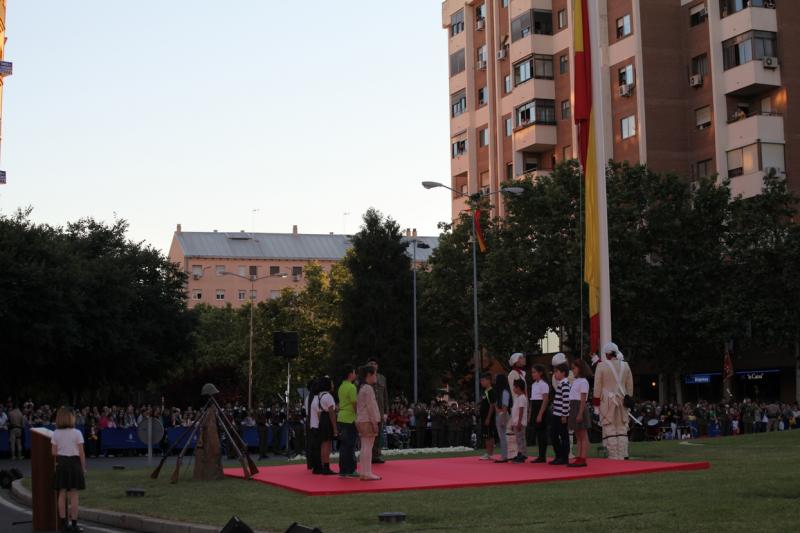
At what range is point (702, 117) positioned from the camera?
58.6 meters

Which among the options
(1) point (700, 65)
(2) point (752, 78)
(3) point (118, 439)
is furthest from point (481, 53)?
(3) point (118, 439)

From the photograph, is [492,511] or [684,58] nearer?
[492,511]

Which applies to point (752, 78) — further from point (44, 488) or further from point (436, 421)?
point (44, 488)

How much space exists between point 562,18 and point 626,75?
7.71 meters

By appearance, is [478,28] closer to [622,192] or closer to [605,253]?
[622,192]

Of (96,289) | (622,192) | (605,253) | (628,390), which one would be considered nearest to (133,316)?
(96,289)

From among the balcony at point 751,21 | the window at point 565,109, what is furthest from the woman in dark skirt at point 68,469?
the window at point 565,109

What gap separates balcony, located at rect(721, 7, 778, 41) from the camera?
55781 mm

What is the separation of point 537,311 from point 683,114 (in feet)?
52.2

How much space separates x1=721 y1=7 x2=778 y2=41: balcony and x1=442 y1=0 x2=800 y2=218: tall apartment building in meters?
0.05

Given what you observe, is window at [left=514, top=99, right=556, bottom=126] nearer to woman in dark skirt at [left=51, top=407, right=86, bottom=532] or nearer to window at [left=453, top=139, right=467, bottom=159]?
window at [left=453, top=139, right=467, bottom=159]

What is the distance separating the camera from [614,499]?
572 inches

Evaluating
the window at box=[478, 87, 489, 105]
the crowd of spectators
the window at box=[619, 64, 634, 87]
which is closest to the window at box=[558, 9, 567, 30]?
the window at box=[619, 64, 634, 87]

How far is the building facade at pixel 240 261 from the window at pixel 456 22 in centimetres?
6958
